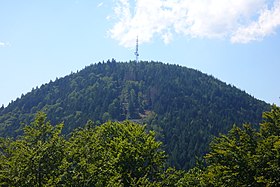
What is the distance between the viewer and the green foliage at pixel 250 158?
25109 millimetres

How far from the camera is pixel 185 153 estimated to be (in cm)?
16950

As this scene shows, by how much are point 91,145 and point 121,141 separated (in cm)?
531

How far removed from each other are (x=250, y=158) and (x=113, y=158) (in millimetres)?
10077

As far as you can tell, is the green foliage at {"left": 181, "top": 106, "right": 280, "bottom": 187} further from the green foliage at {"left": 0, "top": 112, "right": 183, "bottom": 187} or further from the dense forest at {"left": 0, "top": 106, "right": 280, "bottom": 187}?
the green foliage at {"left": 0, "top": 112, "right": 183, "bottom": 187}

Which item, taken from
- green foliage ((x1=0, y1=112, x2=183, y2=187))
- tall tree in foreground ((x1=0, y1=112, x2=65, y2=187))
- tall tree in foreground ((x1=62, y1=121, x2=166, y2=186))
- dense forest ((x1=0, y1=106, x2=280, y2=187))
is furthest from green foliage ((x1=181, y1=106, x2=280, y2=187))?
tall tree in foreground ((x1=0, y1=112, x2=65, y2=187))

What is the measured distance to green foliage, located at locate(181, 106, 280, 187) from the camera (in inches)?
989

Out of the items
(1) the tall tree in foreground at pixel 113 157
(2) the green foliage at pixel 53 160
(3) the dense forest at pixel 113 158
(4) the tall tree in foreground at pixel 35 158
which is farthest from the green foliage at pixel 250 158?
(4) the tall tree in foreground at pixel 35 158

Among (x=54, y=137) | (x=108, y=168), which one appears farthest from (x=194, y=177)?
(x=54, y=137)

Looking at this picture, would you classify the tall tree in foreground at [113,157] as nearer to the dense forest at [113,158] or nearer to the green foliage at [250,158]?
the dense forest at [113,158]

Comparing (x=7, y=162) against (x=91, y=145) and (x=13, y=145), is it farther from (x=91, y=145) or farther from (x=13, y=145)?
(x=91, y=145)

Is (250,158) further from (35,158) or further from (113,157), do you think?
(35,158)

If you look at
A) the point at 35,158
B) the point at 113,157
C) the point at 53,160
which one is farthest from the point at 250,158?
the point at 35,158

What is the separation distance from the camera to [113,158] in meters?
25.2

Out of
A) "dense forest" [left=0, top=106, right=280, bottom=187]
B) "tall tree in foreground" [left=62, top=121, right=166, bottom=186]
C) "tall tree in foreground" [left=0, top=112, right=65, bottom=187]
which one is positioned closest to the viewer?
"tall tree in foreground" [left=0, top=112, right=65, bottom=187]
